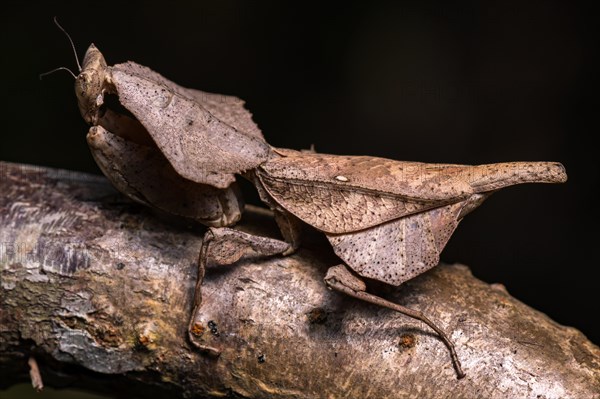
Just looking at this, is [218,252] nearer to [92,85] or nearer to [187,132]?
[187,132]

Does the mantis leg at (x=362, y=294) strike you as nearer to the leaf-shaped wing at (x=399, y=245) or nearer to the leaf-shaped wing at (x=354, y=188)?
the leaf-shaped wing at (x=399, y=245)

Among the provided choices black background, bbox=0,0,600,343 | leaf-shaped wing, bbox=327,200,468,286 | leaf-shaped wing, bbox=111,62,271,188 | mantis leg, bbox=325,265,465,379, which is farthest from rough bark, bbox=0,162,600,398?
black background, bbox=0,0,600,343

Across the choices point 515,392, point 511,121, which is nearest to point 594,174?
point 511,121

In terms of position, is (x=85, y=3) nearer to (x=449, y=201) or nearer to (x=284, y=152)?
(x=284, y=152)

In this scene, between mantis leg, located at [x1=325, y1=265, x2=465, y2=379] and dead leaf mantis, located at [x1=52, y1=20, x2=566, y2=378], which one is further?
dead leaf mantis, located at [x1=52, y1=20, x2=566, y2=378]

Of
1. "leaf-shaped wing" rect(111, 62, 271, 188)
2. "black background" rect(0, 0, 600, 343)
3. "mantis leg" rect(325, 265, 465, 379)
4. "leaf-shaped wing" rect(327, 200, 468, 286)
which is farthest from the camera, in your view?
"black background" rect(0, 0, 600, 343)

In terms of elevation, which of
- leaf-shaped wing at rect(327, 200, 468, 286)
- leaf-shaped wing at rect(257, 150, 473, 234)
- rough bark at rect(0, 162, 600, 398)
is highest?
leaf-shaped wing at rect(257, 150, 473, 234)

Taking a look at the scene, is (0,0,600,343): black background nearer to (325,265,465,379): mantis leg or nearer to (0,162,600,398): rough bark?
(0,162,600,398): rough bark
